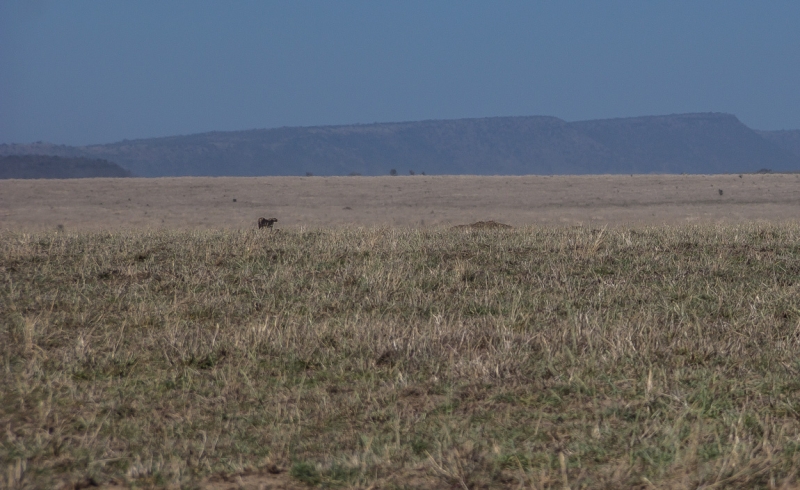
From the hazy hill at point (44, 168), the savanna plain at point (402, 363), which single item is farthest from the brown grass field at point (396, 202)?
the hazy hill at point (44, 168)

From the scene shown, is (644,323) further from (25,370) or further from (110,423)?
(25,370)

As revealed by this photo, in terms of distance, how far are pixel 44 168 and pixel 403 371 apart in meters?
112

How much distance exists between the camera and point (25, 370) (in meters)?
4.58

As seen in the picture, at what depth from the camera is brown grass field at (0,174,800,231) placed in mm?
24484

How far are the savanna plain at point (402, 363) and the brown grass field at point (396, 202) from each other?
1169 centimetres

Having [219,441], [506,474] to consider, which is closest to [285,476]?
[219,441]

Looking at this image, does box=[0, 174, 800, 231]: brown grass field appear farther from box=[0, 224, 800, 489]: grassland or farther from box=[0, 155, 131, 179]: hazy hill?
box=[0, 155, 131, 179]: hazy hill

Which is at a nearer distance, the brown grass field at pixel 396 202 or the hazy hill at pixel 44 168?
the brown grass field at pixel 396 202

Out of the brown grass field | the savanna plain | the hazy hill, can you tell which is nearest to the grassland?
the savanna plain

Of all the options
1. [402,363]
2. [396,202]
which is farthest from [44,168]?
[402,363]

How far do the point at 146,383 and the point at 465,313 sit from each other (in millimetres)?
2459

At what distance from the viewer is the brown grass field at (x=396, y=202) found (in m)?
24.5

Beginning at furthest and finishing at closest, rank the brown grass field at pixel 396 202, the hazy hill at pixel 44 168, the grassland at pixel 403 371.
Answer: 1. the hazy hill at pixel 44 168
2. the brown grass field at pixel 396 202
3. the grassland at pixel 403 371

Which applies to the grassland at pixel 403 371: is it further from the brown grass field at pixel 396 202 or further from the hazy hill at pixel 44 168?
the hazy hill at pixel 44 168
